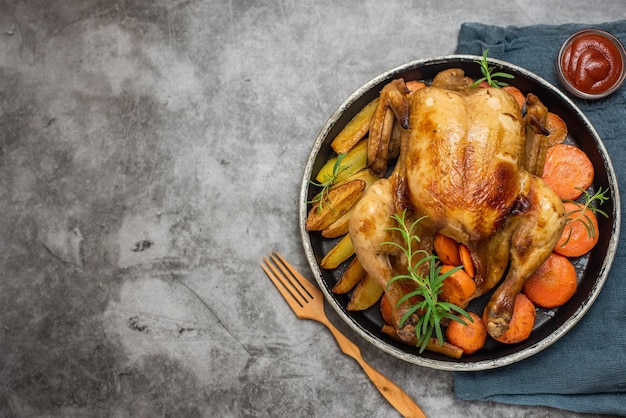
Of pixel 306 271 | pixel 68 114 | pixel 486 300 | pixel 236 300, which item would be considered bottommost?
pixel 236 300

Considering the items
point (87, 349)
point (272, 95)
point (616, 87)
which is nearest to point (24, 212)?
point (87, 349)

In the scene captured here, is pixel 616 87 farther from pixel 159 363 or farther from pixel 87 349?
pixel 87 349

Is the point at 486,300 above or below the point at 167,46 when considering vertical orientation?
below

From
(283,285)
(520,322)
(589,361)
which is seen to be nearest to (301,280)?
(283,285)

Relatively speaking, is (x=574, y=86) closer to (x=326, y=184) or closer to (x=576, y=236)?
(x=576, y=236)

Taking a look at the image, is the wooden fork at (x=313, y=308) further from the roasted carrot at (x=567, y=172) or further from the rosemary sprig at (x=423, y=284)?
the roasted carrot at (x=567, y=172)

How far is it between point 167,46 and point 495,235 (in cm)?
191

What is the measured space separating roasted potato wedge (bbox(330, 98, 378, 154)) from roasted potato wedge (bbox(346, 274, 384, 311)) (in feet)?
1.85

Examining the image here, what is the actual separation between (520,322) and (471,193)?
678 millimetres

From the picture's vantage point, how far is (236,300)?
2822 millimetres

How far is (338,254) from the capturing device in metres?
2.51

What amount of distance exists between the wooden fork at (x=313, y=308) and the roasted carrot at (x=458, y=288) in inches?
22.6

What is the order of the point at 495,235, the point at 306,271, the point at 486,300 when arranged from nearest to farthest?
the point at 495,235 < the point at 486,300 < the point at 306,271

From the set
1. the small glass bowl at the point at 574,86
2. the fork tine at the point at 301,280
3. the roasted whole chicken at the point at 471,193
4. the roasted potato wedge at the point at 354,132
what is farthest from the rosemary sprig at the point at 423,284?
the small glass bowl at the point at 574,86
